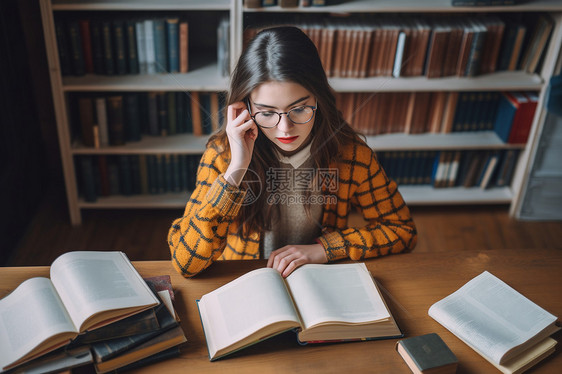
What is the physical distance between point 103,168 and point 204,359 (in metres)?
1.66

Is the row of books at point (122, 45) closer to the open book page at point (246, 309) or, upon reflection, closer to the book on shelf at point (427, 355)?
the open book page at point (246, 309)

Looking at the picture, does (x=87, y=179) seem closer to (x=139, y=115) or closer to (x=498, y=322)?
(x=139, y=115)

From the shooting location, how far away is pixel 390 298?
124 cm

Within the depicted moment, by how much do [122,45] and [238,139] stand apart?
3.95 ft

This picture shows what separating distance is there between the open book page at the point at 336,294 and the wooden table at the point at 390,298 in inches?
2.3

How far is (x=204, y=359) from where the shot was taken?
1.07 meters

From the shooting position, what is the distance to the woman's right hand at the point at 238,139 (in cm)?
128

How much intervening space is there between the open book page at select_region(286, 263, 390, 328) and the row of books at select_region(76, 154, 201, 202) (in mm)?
1455

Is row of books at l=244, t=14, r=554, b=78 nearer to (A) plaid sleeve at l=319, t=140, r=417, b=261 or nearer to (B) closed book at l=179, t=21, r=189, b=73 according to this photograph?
(B) closed book at l=179, t=21, r=189, b=73

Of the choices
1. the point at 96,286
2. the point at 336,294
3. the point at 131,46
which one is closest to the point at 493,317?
the point at 336,294

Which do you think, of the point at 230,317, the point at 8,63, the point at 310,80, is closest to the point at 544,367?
the point at 230,317

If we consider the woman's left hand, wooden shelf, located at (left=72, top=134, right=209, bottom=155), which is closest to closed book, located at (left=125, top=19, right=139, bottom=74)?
wooden shelf, located at (left=72, top=134, right=209, bottom=155)

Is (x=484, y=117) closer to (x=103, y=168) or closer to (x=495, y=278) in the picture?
A: (x=495, y=278)

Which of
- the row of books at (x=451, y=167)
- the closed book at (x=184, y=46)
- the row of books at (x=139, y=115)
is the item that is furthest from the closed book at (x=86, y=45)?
the row of books at (x=451, y=167)
